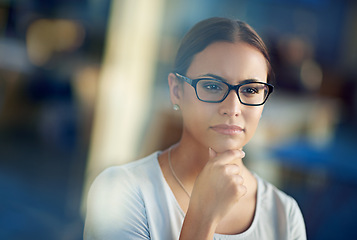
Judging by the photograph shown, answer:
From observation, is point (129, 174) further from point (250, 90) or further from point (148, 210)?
point (250, 90)

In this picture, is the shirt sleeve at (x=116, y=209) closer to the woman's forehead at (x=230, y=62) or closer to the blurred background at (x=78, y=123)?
the woman's forehead at (x=230, y=62)

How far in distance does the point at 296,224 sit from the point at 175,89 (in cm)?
24

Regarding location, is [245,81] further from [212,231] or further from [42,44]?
[42,44]

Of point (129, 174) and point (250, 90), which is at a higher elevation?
point (250, 90)

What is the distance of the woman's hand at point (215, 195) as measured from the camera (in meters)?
0.37

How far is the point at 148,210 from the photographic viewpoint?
16.7 inches

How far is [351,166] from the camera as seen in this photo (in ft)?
5.03

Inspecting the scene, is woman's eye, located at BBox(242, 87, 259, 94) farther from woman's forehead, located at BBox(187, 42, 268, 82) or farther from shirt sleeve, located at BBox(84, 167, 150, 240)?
shirt sleeve, located at BBox(84, 167, 150, 240)

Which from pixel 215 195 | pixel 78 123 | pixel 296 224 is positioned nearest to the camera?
pixel 215 195

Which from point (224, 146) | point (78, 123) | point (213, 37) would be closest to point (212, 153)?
point (224, 146)

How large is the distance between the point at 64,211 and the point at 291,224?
1580 mm

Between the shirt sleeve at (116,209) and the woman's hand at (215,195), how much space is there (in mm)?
76

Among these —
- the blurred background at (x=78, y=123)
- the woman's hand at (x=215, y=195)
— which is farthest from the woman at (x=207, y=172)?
the blurred background at (x=78, y=123)

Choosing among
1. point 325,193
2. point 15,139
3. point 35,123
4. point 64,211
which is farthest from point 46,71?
point 325,193
